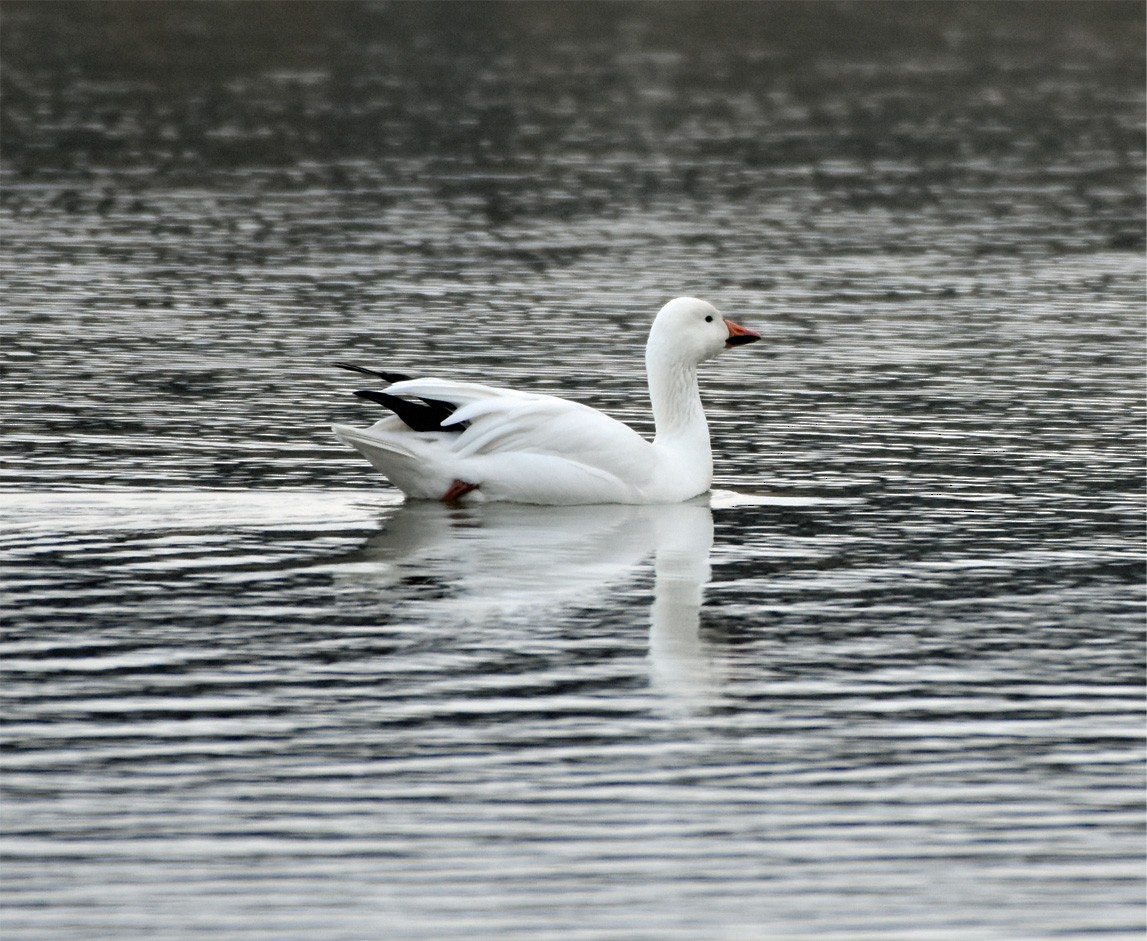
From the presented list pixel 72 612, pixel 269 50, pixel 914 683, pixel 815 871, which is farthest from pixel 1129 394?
pixel 269 50

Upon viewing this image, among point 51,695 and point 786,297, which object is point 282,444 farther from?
point 786,297

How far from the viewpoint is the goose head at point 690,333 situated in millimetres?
15906

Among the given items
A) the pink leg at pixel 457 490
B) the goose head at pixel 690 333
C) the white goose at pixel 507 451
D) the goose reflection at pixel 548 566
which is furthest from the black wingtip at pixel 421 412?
the goose head at pixel 690 333

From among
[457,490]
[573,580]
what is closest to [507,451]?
[457,490]

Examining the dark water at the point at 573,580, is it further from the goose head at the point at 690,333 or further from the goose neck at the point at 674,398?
the goose head at the point at 690,333

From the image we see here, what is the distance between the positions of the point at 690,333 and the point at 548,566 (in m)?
3.25

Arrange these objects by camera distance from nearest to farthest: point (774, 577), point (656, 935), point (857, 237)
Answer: point (656, 935), point (774, 577), point (857, 237)

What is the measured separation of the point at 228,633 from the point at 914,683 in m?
3.29

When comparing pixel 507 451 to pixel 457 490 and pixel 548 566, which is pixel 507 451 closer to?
pixel 457 490

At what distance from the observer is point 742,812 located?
29.6 ft

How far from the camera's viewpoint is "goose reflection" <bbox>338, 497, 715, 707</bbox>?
11844 millimetres

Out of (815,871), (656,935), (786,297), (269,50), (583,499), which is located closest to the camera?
(656,935)

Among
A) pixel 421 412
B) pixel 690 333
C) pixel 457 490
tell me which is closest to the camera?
pixel 421 412

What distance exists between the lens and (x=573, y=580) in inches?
507
